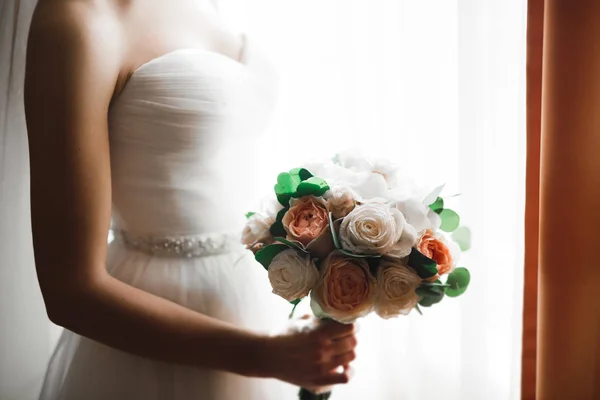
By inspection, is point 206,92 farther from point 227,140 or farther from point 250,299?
point 250,299

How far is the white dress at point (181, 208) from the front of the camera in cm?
81

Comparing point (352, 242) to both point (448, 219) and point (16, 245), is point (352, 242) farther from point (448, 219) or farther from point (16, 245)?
point (16, 245)

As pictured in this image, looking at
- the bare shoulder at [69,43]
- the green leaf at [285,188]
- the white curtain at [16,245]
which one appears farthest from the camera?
the white curtain at [16,245]

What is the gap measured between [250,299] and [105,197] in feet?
1.00

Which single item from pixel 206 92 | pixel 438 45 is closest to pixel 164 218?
pixel 206 92

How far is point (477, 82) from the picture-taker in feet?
3.35

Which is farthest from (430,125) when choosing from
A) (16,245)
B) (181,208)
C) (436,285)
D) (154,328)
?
(16,245)

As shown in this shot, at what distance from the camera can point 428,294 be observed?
0.79 m

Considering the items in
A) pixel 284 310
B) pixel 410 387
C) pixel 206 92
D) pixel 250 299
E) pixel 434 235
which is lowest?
pixel 410 387

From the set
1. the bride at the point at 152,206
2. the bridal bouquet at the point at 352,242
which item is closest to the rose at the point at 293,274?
the bridal bouquet at the point at 352,242

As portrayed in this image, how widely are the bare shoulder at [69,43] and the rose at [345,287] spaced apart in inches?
15.0

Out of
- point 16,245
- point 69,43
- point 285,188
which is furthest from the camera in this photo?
point 16,245

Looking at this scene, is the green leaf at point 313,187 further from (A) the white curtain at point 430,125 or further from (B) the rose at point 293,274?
(A) the white curtain at point 430,125

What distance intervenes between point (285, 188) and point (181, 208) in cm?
18
